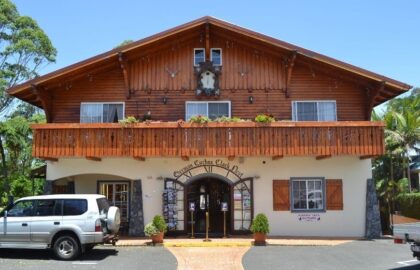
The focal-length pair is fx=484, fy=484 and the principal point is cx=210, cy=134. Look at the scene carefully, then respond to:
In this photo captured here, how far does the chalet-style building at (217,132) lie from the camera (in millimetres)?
17797

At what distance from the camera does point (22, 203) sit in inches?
559

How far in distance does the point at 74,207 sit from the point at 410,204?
17.5 metres

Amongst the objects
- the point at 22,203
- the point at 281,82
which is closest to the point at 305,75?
the point at 281,82

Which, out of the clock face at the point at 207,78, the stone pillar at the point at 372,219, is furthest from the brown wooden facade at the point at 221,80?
the stone pillar at the point at 372,219

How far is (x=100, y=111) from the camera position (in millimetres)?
20109

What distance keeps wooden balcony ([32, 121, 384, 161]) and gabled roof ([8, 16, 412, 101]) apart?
2.26m

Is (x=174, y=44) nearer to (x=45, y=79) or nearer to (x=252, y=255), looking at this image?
(x=45, y=79)

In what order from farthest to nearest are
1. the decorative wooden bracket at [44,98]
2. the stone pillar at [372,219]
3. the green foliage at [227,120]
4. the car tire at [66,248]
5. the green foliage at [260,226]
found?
the decorative wooden bracket at [44,98] → the stone pillar at [372,219] → the green foliage at [227,120] → the green foliage at [260,226] → the car tire at [66,248]

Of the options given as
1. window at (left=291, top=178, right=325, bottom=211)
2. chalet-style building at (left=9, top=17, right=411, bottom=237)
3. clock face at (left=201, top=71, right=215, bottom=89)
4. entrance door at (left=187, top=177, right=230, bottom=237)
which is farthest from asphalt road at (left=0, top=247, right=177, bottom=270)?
clock face at (left=201, top=71, right=215, bottom=89)

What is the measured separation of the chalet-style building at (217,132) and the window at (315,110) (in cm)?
4

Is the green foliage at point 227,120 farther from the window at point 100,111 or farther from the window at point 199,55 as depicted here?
the window at point 100,111

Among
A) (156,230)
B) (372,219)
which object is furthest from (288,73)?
(156,230)

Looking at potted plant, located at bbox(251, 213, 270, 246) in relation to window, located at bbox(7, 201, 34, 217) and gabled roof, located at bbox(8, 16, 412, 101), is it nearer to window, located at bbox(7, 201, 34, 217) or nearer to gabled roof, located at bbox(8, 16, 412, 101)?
gabled roof, located at bbox(8, 16, 412, 101)

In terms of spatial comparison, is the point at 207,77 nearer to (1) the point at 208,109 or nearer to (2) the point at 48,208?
(1) the point at 208,109
